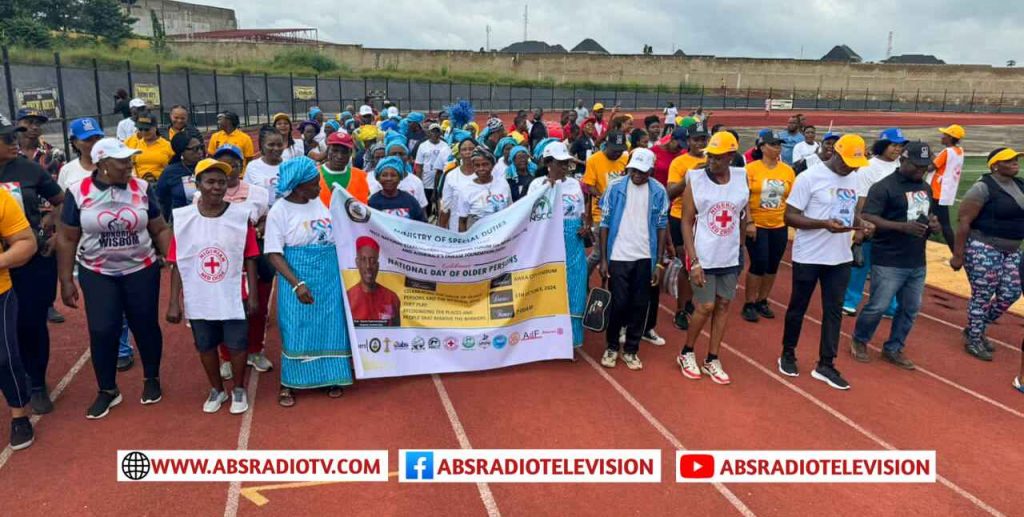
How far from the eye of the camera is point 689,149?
688 centimetres

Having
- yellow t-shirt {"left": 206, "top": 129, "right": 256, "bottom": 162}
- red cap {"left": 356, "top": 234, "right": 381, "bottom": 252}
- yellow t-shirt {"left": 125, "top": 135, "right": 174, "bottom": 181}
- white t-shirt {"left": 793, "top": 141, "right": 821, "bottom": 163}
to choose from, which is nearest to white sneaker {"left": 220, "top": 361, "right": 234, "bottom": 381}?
red cap {"left": 356, "top": 234, "right": 381, "bottom": 252}

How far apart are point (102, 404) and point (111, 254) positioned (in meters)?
1.11

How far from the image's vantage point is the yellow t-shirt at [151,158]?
732 cm

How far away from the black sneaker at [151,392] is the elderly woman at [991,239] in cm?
683

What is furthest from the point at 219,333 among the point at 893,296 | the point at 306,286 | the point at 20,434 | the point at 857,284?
the point at 857,284

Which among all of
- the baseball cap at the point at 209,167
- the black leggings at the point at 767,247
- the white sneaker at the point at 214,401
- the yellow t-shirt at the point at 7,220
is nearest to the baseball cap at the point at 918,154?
the black leggings at the point at 767,247

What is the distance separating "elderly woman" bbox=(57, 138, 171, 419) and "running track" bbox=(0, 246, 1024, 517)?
499 millimetres

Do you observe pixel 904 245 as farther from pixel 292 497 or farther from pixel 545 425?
pixel 292 497

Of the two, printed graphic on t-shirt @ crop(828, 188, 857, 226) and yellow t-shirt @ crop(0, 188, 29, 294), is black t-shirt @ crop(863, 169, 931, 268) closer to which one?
printed graphic on t-shirt @ crop(828, 188, 857, 226)

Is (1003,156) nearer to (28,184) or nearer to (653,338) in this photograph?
(653,338)

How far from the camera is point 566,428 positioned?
4.73 m

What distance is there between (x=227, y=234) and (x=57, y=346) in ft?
9.29

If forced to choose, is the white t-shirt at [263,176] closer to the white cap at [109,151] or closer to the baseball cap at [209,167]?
the white cap at [109,151]

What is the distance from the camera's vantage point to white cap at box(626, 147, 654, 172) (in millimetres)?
5395
